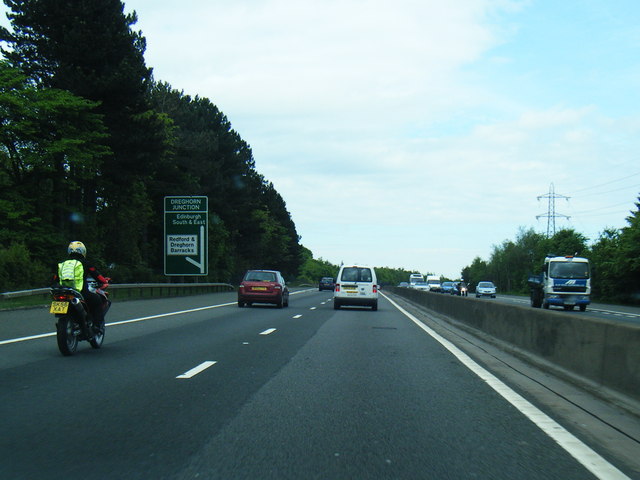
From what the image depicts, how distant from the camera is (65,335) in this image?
1052 cm

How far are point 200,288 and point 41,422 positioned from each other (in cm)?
4794

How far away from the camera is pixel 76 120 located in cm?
3631

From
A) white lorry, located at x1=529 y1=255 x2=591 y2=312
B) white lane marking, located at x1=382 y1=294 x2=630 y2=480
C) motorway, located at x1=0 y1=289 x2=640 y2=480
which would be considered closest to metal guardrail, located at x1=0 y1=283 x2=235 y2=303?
motorway, located at x1=0 y1=289 x2=640 y2=480

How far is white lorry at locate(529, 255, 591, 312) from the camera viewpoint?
3172 centimetres

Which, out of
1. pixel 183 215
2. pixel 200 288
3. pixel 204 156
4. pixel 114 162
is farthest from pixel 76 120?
pixel 204 156

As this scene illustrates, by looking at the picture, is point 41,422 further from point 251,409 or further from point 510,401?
point 510,401

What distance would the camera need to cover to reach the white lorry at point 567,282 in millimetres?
31719

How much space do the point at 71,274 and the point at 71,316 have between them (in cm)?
65

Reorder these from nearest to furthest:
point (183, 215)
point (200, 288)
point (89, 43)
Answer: point (89, 43) → point (183, 215) → point (200, 288)

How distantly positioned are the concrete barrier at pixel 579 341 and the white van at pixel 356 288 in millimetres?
13856

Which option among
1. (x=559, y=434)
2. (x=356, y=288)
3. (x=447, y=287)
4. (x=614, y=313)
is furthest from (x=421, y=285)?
(x=559, y=434)

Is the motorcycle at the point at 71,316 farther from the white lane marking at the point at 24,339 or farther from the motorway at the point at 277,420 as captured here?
the white lane marking at the point at 24,339

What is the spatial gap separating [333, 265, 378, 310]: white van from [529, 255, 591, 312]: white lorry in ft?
27.4

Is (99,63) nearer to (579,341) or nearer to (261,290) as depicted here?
(261,290)
